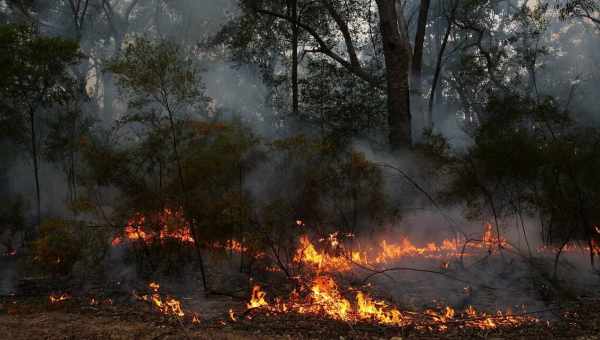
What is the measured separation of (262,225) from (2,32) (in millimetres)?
7814

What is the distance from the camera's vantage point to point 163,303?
367 inches

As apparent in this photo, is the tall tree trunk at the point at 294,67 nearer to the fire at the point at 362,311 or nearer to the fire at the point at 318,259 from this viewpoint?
the fire at the point at 318,259

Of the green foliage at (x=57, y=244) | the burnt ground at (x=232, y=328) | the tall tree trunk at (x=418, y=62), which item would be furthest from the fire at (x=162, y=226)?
the tall tree trunk at (x=418, y=62)

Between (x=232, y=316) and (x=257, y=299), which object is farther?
(x=257, y=299)

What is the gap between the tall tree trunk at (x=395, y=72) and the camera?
44.5 ft

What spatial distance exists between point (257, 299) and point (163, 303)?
5.63 feet

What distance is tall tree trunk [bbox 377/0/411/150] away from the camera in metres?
13.6

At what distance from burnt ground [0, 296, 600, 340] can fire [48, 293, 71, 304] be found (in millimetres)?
743

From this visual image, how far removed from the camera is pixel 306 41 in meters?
18.7

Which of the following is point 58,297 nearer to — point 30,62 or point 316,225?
point 316,225

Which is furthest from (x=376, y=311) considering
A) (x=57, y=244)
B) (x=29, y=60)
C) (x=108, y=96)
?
(x=108, y=96)

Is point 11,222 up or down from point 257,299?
up

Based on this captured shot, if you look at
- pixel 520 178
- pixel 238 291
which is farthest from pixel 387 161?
pixel 238 291

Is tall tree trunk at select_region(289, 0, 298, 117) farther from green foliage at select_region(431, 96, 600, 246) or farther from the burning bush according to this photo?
green foliage at select_region(431, 96, 600, 246)
